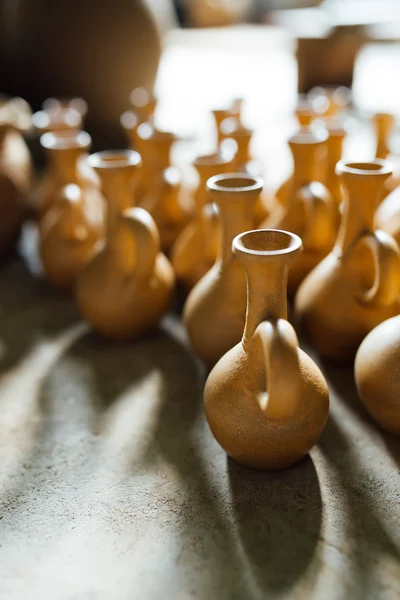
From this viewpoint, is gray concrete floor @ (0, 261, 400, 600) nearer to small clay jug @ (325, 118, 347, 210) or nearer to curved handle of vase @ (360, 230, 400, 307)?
curved handle of vase @ (360, 230, 400, 307)

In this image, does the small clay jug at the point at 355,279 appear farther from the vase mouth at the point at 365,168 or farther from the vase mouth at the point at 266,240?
the vase mouth at the point at 266,240

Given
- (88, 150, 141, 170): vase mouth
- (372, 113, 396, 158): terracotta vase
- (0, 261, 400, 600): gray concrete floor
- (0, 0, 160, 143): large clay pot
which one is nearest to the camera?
(0, 261, 400, 600): gray concrete floor

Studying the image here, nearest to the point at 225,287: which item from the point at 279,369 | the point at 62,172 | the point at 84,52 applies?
the point at 279,369

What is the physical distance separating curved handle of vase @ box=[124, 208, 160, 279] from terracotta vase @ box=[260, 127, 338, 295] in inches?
10.0

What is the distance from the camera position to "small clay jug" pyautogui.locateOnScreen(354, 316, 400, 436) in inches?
34.4

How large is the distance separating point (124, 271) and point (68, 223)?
0.28 metres

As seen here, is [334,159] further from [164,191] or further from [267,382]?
[267,382]

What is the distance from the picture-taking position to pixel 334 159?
135 cm

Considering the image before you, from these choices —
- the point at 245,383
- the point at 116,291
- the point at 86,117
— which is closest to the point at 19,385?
the point at 116,291

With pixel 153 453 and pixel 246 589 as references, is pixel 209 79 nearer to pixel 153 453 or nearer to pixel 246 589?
pixel 153 453

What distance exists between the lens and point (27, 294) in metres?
1.50

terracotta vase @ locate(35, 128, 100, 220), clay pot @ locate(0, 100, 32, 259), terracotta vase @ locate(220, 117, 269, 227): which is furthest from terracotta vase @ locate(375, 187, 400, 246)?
clay pot @ locate(0, 100, 32, 259)

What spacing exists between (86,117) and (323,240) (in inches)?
63.0

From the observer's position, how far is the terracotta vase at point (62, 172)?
1398 millimetres
